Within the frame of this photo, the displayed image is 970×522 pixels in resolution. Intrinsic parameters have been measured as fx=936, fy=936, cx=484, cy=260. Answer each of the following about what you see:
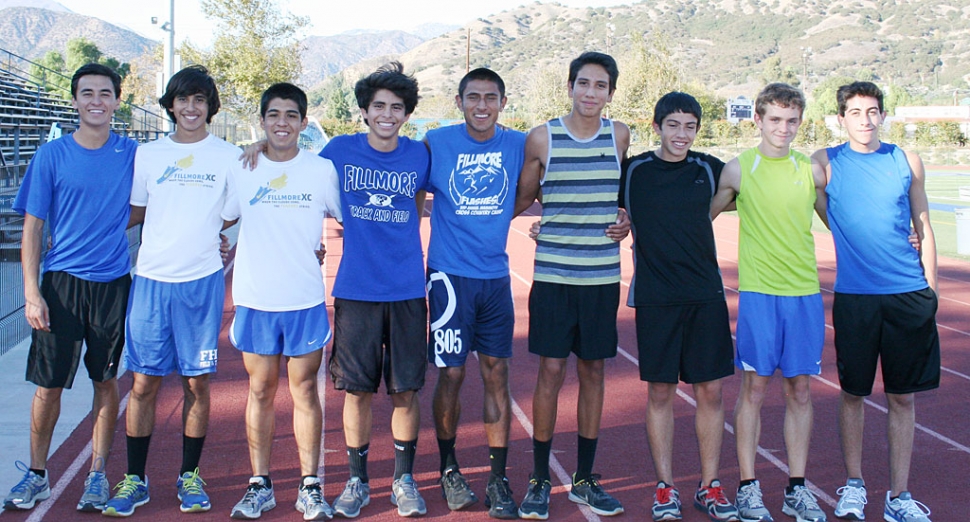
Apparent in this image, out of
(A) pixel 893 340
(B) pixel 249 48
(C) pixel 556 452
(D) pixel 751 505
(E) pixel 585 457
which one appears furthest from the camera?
(B) pixel 249 48

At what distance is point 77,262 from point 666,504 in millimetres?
2742

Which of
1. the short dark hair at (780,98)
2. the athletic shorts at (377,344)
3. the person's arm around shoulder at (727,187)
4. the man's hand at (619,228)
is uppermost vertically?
the short dark hair at (780,98)

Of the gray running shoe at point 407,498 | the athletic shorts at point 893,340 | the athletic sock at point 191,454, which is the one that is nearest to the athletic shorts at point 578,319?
the gray running shoe at point 407,498

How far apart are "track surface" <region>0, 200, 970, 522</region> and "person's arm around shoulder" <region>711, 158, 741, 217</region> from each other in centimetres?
139

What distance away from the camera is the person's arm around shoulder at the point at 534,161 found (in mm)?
4191

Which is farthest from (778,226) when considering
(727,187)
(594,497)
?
(594,497)

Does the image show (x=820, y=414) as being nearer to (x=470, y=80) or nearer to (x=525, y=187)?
(x=525, y=187)

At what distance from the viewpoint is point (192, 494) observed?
4090mm

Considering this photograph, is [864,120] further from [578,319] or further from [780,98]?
[578,319]

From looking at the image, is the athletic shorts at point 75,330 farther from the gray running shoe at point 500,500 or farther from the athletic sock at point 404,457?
the gray running shoe at point 500,500

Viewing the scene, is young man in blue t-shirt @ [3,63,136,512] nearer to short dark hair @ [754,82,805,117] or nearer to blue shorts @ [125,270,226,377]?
blue shorts @ [125,270,226,377]

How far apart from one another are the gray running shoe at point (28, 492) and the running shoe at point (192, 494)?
588 millimetres

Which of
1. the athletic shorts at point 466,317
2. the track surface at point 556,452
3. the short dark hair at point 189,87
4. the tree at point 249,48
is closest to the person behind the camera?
the short dark hair at point 189,87

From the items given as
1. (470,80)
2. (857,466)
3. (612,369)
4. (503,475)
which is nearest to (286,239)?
(470,80)
